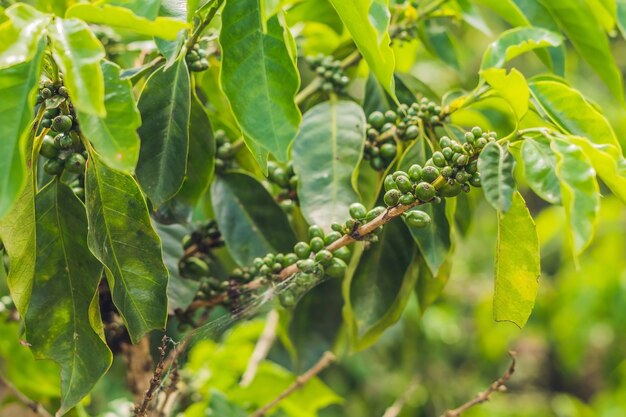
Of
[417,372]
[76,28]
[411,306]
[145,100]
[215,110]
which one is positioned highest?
[76,28]

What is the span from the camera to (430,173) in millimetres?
842

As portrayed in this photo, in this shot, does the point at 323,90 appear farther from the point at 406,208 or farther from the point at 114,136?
the point at 114,136

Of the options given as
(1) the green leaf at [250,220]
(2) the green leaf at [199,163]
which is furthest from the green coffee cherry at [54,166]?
(1) the green leaf at [250,220]

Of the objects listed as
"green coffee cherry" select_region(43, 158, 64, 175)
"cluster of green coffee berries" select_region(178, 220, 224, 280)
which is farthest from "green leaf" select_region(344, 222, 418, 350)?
"green coffee cherry" select_region(43, 158, 64, 175)

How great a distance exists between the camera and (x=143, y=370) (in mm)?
1208

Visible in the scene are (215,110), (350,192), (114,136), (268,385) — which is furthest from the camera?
(268,385)

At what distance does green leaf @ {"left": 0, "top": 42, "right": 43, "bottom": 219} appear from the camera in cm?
66

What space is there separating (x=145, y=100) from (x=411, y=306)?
212 cm

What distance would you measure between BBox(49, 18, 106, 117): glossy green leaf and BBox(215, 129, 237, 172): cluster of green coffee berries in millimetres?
457

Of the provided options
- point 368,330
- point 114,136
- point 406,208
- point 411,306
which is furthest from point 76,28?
point 411,306

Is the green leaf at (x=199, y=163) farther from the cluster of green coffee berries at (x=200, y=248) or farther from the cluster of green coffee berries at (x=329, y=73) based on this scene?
the cluster of green coffee berries at (x=329, y=73)

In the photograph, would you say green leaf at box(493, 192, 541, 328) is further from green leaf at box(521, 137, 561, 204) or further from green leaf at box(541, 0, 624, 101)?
green leaf at box(541, 0, 624, 101)

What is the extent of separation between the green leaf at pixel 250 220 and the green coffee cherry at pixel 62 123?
0.32 metres

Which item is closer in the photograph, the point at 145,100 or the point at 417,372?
the point at 145,100
